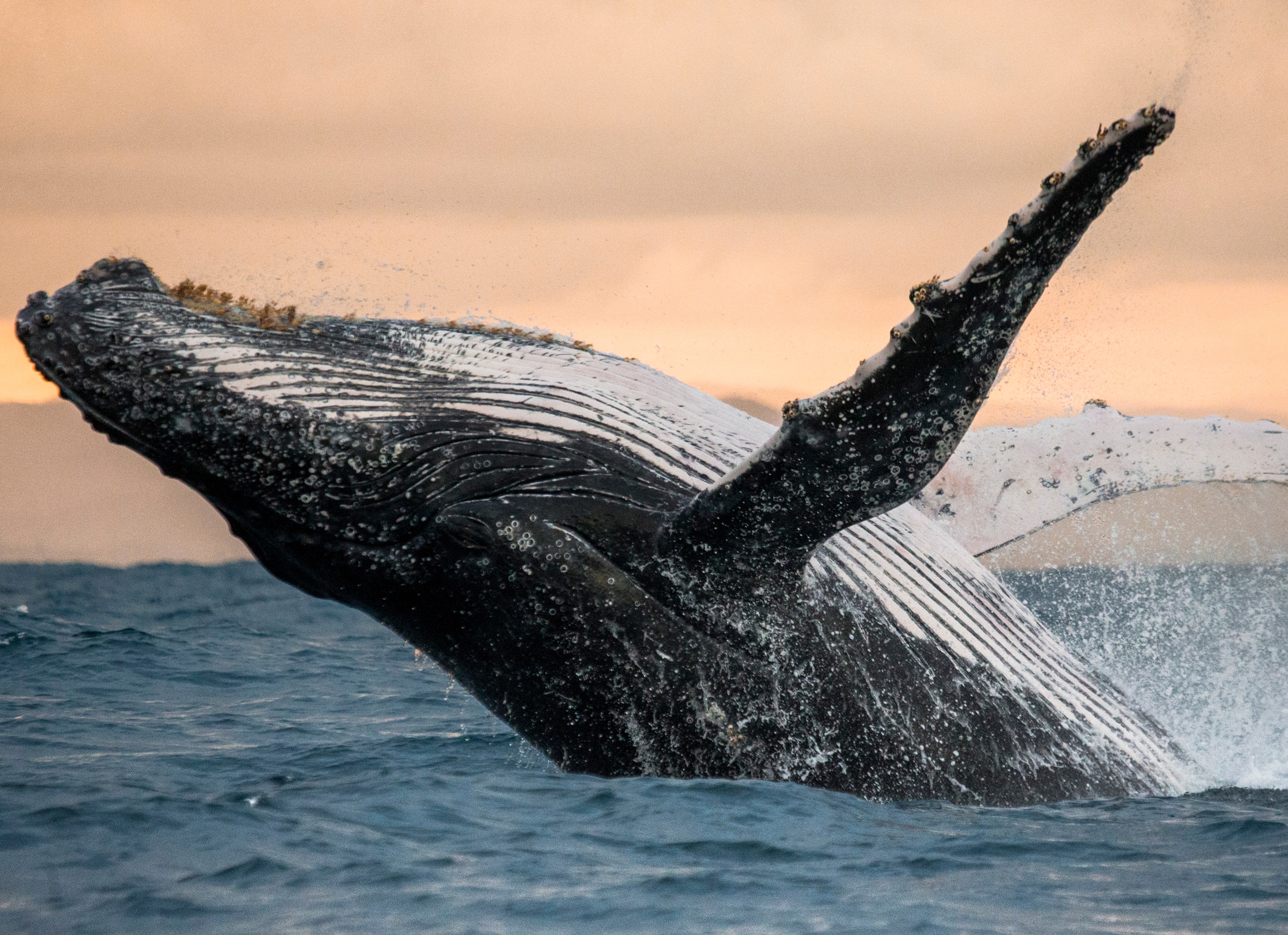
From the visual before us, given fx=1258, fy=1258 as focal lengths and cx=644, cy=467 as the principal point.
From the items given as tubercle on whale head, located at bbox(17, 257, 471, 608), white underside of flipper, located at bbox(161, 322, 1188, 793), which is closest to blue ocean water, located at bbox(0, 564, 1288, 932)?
white underside of flipper, located at bbox(161, 322, 1188, 793)

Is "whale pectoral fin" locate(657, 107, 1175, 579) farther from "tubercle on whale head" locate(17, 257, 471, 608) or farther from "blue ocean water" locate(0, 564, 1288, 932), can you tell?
"tubercle on whale head" locate(17, 257, 471, 608)

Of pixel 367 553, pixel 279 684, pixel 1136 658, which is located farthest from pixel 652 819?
pixel 279 684

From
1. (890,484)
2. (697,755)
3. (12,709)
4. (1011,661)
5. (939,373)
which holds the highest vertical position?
(939,373)

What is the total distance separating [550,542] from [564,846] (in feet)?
4.58

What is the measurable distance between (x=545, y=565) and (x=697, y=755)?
1.18 metres

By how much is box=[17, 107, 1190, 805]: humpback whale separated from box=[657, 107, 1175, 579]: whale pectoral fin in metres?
0.17

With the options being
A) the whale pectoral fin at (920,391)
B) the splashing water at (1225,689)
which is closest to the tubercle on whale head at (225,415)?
the whale pectoral fin at (920,391)

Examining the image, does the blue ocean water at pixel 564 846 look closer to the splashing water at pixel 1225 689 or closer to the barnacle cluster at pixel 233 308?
the splashing water at pixel 1225 689

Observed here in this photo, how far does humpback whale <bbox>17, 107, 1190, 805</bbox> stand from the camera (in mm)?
5586

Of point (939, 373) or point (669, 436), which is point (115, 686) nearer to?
point (669, 436)

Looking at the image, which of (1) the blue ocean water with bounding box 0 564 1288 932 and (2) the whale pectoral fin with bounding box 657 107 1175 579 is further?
(1) the blue ocean water with bounding box 0 564 1288 932

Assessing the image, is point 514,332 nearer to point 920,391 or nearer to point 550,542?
point 550,542

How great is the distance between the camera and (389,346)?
613 centimetres

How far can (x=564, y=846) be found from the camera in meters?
5.74
